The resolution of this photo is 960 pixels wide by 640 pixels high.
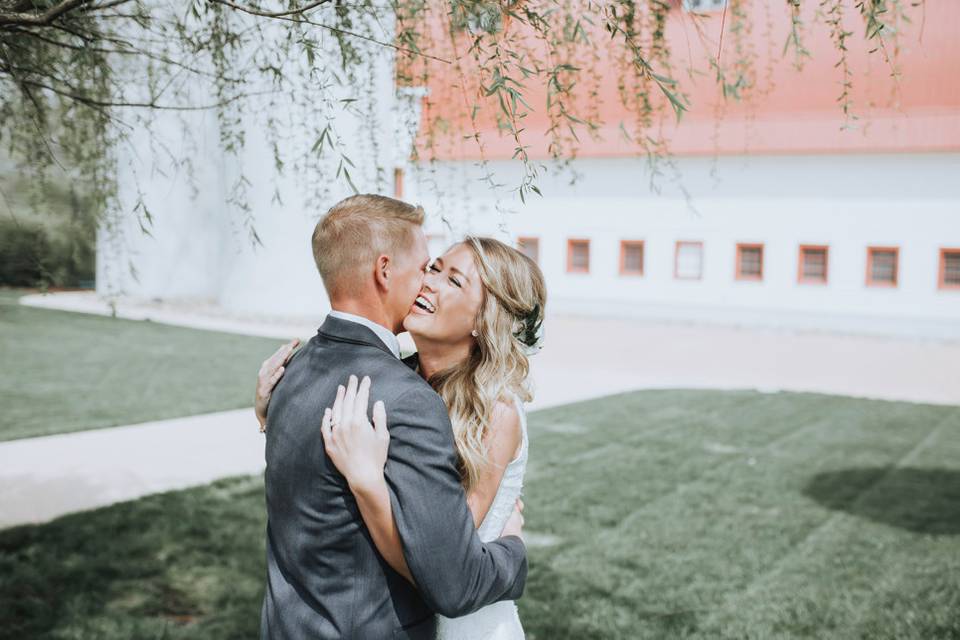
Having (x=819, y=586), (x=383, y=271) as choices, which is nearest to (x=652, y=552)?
(x=819, y=586)

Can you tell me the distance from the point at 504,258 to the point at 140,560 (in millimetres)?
4091

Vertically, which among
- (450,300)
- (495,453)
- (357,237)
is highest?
(357,237)

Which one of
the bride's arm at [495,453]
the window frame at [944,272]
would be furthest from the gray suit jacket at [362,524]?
the window frame at [944,272]

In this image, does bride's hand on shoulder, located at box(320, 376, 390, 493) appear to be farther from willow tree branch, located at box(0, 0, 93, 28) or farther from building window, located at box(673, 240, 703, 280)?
building window, located at box(673, 240, 703, 280)

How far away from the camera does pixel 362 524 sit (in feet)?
6.84

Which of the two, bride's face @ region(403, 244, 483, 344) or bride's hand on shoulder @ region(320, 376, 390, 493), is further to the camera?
bride's face @ region(403, 244, 483, 344)

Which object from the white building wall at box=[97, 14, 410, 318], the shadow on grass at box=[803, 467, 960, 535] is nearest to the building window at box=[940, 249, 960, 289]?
the white building wall at box=[97, 14, 410, 318]

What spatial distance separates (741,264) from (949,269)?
4.80 metres

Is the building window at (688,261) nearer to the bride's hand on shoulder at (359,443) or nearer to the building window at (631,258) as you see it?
the building window at (631,258)

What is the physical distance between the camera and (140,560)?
18.2ft

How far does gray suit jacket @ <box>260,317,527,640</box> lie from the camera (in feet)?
6.49

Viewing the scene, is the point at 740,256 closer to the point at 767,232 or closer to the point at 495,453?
the point at 767,232

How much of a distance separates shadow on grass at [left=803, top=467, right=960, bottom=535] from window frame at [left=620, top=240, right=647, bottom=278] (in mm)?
16733

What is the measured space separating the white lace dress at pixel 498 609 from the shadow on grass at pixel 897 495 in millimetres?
4954
